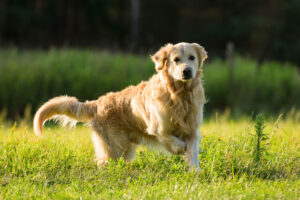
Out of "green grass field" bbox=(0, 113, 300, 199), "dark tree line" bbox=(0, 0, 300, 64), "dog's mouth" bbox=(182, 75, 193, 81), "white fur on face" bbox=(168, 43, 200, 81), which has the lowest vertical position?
"green grass field" bbox=(0, 113, 300, 199)

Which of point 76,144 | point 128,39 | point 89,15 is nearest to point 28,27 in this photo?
point 89,15

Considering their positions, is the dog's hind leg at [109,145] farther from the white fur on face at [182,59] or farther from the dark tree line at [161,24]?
the dark tree line at [161,24]

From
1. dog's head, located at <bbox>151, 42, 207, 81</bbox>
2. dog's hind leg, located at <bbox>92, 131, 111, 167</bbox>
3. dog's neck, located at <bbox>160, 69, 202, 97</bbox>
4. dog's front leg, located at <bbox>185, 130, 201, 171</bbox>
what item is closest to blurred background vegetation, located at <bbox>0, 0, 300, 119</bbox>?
dog's hind leg, located at <bbox>92, 131, 111, 167</bbox>

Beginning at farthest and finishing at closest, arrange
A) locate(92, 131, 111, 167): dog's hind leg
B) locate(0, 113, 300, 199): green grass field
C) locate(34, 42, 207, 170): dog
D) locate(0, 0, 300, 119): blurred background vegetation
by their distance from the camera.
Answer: locate(0, 0, 300, 119): blurred background vegetation → locate(92, 131, 111, 167): dog's hind leg → locate(34, 42, 207, 170): dog → locate(0, 113, 300, 199): green grass field

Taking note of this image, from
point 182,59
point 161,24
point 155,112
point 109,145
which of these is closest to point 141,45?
point 161,24

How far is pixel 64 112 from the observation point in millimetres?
5910

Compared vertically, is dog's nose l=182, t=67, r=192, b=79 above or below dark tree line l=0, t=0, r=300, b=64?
below

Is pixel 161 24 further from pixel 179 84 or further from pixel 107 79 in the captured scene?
pixel 179 84

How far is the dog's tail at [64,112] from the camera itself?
5816 mm

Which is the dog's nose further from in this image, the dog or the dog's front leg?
the dog's front leg

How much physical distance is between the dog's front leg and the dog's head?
0.74m

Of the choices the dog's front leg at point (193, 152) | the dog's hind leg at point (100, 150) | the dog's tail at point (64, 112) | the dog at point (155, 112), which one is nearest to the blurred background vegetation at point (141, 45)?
the dog's tail at point (64, 112)

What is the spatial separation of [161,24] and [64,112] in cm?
2153

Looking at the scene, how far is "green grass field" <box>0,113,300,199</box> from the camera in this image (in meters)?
4.38
